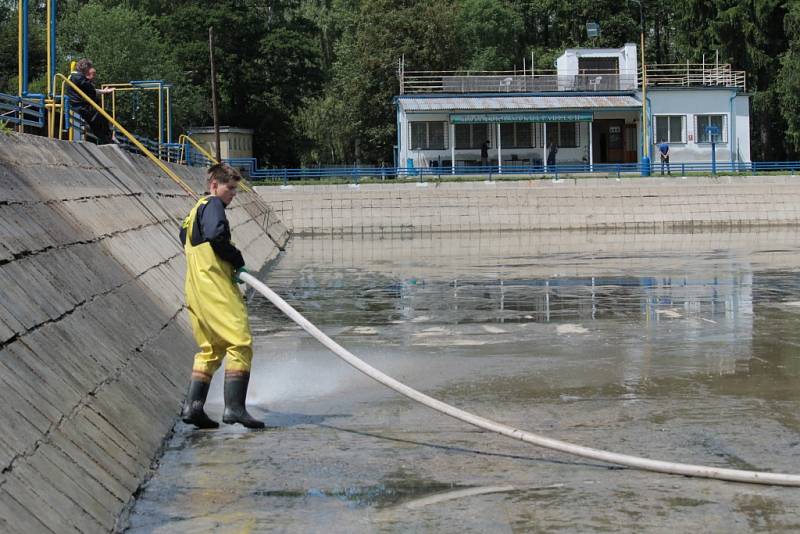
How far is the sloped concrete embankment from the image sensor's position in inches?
205

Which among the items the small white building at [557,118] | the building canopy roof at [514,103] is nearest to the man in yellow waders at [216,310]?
the small white building at [557,118]

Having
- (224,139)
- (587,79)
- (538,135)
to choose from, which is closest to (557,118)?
(538,135)

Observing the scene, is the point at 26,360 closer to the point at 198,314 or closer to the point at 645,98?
the point at 198,314

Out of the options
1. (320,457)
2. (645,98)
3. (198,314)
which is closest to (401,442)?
(320,457)

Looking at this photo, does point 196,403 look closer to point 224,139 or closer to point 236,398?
point 236,398

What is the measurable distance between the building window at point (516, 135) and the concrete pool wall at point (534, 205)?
1084 cm

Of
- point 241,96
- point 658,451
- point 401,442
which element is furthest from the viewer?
point 241,96

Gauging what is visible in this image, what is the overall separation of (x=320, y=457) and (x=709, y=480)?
2252 millimetres

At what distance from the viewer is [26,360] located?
19.7 feet

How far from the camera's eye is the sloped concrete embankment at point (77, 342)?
17.1 ft

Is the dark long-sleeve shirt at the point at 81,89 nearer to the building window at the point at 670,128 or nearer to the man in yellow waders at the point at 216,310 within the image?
the man in yellow waders at the point at 216,310

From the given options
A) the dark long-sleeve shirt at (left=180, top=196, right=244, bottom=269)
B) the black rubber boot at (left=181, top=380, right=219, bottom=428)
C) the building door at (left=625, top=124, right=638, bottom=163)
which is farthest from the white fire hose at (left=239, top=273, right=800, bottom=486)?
the building door at (left=625, top=124, right=638, bottom=163)

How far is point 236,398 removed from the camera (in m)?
7.83

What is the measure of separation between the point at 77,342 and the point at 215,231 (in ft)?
3.72
